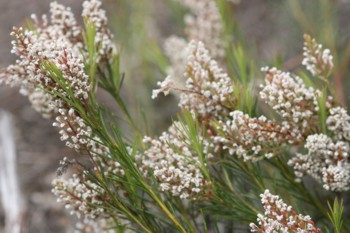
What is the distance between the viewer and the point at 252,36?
2.79 metres

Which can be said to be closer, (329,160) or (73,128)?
(73,128)

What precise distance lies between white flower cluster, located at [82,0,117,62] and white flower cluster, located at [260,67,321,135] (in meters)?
0.35

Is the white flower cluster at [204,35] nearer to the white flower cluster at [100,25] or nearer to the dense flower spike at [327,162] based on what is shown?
the white flower cluster at [100,25]

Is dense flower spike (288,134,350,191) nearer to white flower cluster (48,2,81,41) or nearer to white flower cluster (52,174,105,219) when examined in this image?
white flower cluster (52,174,105,219)

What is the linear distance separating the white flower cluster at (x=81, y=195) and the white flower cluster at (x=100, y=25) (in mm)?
279

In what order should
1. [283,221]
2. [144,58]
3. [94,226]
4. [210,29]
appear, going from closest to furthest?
[283,221], [94,226], [210,29], [144,58]

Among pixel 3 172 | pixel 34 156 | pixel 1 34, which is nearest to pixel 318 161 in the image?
pixel 3 172

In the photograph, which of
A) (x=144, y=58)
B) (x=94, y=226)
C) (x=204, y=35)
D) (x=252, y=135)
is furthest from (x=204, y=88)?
(x=144, y=58)

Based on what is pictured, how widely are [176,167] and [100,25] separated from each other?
356 mm

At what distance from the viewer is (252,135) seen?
1.05 m

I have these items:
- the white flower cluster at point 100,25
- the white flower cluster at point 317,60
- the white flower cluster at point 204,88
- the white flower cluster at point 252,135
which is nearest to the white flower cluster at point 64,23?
the white flower cluster at point 100,25

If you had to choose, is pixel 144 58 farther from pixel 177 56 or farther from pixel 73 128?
pixel 73 128

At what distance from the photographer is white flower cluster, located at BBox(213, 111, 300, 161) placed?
103 centimetres

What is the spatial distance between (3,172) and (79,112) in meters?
1.07
